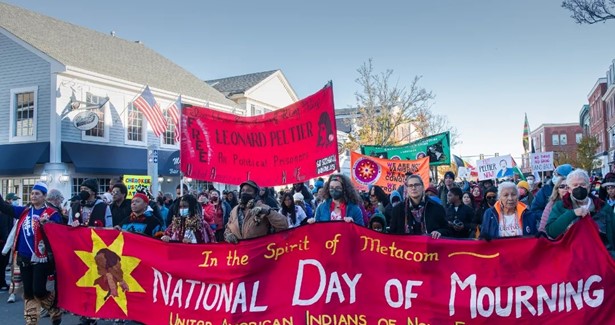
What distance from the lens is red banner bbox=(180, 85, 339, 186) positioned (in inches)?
263

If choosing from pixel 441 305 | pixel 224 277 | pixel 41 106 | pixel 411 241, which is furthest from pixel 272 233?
pixel 41 106

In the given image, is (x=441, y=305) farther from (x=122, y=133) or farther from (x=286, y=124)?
(x=122, y=133)

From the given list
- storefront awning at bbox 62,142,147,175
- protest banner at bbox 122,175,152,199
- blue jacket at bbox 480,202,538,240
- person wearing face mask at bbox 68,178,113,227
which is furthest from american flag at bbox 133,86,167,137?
blue jacket at bbox 480,202,538,240

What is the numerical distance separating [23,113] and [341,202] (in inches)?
697

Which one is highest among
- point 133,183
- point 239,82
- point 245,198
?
point 239,82

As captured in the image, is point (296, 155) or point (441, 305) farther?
point (296, 155)

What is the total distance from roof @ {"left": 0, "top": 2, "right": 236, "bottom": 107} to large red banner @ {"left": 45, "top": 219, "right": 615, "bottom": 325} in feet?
54.3

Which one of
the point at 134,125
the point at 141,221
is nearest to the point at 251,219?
the point at 141,221

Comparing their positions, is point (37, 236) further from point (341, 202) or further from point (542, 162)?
point (542, 162)

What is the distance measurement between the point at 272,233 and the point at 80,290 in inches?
98.7

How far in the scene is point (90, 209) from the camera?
824 cm

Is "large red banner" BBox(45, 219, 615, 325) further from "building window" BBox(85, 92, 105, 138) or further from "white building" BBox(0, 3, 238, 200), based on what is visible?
"building window" BBox(85, 92, 105, 138)

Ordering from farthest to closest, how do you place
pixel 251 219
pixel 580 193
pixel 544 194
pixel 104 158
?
pixel 104 158 < pixel 544 194 < pixel 251 219 < pixel 580 193

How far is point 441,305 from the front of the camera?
4.48 m
